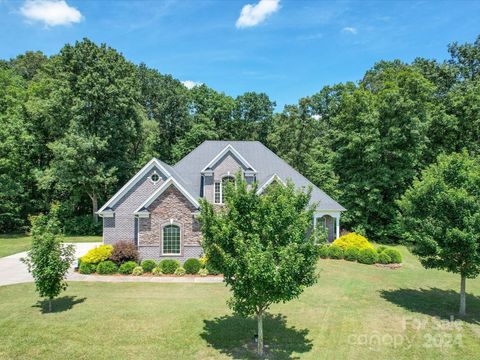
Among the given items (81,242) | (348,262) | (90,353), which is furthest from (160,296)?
(81,242)

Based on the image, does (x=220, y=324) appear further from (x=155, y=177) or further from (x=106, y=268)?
(x=155, y=177)

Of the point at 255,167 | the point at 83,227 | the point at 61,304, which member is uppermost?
the point at 255,167

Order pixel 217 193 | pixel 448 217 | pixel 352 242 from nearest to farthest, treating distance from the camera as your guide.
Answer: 1. pixel 448 217
2. pixel 352 242
3. pixel 217 193

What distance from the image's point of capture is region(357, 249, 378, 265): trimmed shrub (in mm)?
26156

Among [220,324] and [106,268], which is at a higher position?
[106,268]

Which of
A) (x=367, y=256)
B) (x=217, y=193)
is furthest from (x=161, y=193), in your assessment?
(x=367, y=256)

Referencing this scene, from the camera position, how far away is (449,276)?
23.4 metres

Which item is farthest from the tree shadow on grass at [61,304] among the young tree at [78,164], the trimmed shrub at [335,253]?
the young tree at [78,164]

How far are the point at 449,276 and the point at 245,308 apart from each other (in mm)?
18733

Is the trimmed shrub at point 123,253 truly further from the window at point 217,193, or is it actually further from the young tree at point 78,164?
the young tree at point 78,164

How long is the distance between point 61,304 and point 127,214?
1015 centimetres

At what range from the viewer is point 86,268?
73.7 feet

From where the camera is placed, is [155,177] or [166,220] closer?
[166,220]

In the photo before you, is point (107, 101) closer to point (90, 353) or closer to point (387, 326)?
point (90, 353)
